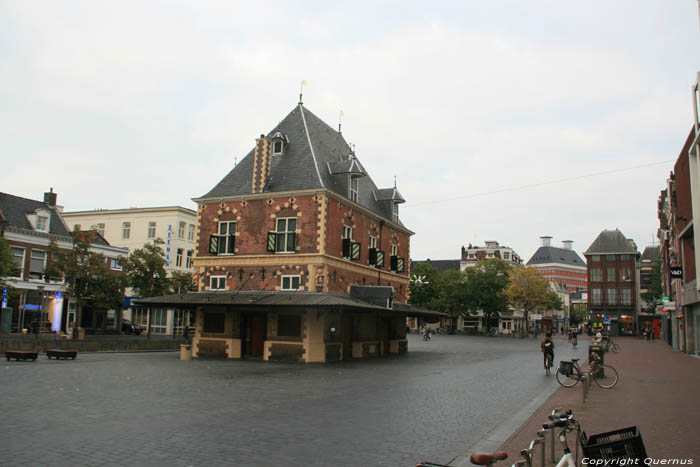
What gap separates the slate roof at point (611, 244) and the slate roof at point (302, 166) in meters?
66.1

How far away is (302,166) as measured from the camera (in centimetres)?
3134

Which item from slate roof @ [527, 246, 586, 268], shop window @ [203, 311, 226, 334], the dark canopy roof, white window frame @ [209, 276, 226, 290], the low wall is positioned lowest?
the low wall

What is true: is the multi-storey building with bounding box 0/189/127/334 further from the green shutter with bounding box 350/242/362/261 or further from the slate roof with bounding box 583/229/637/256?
the slate roof with bounding box 583/229/637/256

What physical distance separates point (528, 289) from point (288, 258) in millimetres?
55997

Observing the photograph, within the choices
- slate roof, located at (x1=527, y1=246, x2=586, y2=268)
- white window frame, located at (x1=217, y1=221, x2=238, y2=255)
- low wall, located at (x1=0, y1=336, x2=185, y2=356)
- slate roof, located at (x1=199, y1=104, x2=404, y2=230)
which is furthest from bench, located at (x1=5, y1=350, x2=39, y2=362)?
slate roof, located at (x1=527, y1=246, x2=586, y2=268)

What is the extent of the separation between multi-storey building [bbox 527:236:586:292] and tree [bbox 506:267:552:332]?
195 feet

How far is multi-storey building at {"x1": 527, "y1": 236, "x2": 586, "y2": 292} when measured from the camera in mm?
139500

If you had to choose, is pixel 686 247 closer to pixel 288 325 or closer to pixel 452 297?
pixel 288 325

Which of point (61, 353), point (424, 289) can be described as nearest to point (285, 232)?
point (61, 353)

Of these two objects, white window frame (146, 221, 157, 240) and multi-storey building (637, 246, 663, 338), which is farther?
multi-storey building (637, 246, 663, 338)

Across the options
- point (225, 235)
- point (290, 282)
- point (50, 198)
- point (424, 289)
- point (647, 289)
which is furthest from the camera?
point (424, 289)

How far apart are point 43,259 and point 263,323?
25450mm

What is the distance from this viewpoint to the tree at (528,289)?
77312mm

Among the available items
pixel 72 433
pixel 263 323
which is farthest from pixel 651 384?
pixel 263 323
